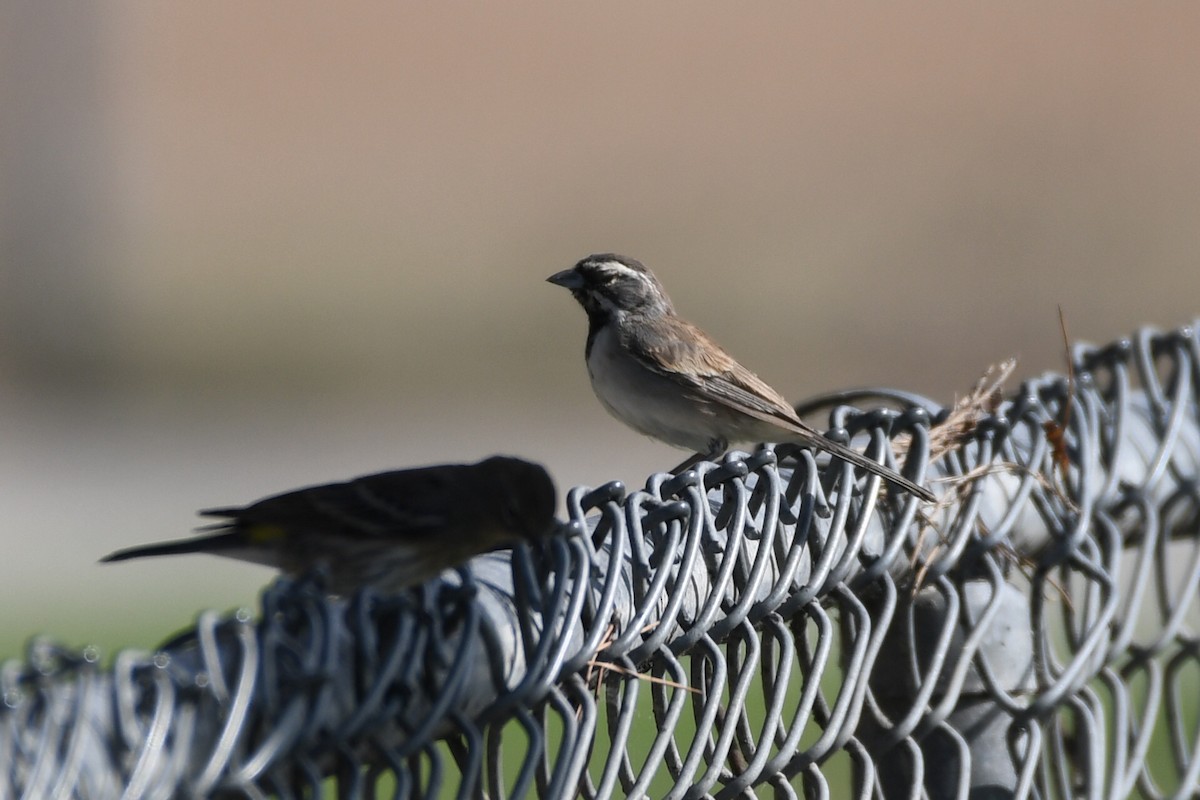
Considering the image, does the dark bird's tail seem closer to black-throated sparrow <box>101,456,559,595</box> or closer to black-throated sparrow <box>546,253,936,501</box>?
black-throated sparrow <box>101,456,559,595</box>

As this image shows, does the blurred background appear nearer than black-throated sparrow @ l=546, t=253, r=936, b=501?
No

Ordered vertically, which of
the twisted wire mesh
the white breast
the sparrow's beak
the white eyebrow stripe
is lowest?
the twisted wire mesh

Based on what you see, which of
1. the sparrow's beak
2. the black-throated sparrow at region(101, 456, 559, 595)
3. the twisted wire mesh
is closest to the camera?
the twisted wire mesh

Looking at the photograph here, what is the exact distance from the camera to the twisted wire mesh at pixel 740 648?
1616mm

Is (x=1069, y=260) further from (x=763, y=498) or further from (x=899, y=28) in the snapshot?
(x=763, y=498)

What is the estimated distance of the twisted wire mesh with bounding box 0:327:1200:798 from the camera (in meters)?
1.62

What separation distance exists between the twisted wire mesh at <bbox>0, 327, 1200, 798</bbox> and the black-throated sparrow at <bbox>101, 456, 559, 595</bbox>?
0.55m

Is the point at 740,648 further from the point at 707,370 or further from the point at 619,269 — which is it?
the point at 619,269

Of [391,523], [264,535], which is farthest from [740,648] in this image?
[264,535]

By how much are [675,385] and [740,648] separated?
11.6 ft

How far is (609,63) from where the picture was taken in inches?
888

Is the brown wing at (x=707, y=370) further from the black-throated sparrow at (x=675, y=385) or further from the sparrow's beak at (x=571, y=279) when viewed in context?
the sparrow's beak at (x=571, y=279)

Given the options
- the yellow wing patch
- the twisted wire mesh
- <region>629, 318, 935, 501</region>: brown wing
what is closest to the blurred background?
<region>629, 318, 935, 501</region>: brown wing

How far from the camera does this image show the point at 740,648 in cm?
270
